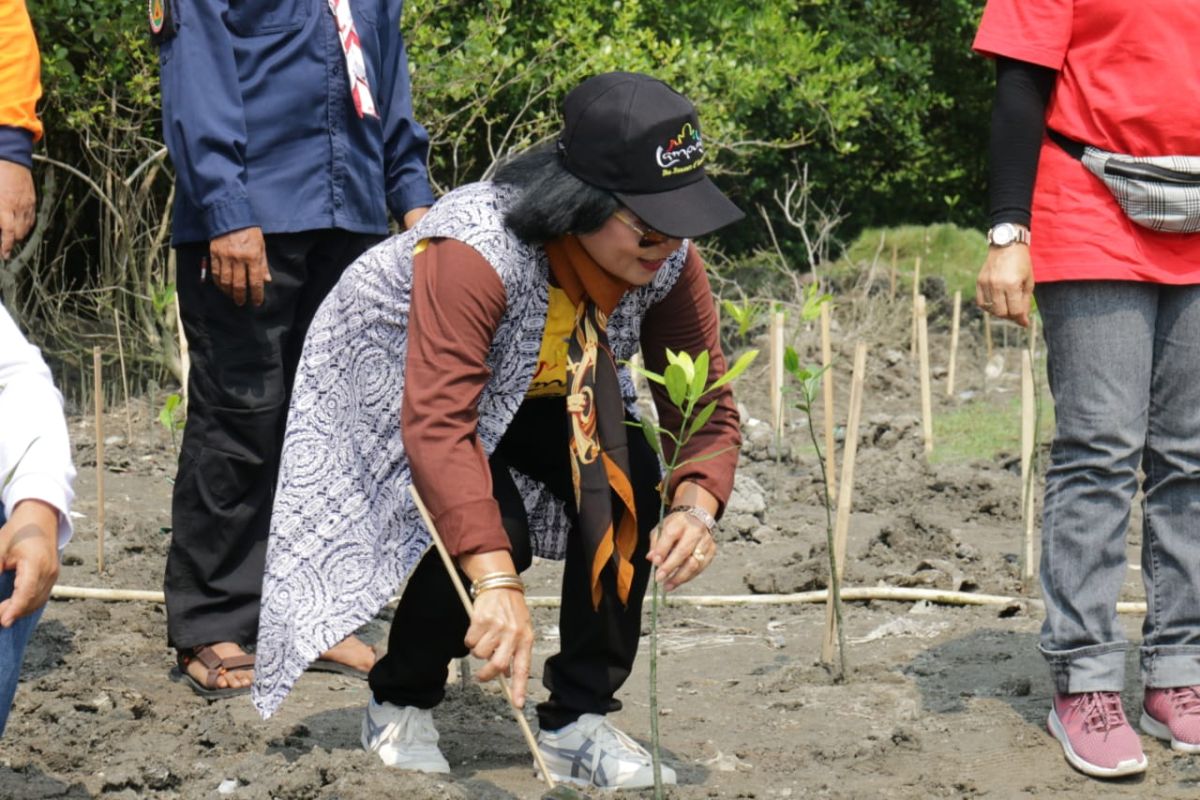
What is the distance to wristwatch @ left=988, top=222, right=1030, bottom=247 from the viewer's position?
3.15 metres

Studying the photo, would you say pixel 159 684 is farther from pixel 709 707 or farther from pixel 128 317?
pixel 128 317

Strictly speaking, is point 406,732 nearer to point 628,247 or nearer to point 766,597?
point 628,247

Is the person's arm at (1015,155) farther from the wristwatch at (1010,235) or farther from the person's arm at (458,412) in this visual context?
the person's arm at (458,412)

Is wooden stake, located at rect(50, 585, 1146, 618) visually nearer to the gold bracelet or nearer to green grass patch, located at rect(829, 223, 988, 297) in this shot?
the gold bracelet

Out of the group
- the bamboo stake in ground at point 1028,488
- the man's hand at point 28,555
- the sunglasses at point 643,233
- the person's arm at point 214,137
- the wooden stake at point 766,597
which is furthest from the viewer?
the bamboo stake in ground at point 1028,488

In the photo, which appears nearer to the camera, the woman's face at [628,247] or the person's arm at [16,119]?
the woman's face at [628,247]

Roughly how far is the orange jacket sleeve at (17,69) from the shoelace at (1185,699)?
270 cm

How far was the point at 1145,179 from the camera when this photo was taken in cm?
309

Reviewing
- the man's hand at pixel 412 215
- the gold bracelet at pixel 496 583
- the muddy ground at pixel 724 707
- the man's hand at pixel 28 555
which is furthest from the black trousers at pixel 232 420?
the man's hand at pixel 28 555

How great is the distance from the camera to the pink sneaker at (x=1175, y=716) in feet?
10.6

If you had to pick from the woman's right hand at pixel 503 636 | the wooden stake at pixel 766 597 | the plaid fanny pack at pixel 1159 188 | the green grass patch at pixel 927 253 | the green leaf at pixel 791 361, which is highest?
the plaid fanny pack at pixel 1159 188

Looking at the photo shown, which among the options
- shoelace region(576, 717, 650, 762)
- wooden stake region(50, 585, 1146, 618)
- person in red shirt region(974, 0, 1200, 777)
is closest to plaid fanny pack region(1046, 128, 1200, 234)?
person in red shirt region(974, 0, 1200, 777)

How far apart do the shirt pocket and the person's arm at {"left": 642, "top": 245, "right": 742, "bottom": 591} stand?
1.27m

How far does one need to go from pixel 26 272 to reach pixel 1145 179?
7021mm
